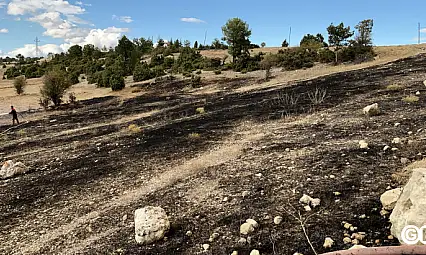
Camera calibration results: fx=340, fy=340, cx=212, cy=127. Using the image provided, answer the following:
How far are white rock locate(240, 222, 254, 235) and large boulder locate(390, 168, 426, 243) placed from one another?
2023 mm

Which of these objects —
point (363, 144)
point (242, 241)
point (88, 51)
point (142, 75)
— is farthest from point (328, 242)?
point (88, 51)

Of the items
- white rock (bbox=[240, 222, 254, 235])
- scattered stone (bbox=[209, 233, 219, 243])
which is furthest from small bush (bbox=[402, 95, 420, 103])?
scattered stone (bbox=[209, 233, 219, 243])

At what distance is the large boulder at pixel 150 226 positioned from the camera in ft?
18.5

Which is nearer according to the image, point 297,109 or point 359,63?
point 297,109

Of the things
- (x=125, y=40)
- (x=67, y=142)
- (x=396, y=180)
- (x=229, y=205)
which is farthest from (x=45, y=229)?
(x=125, y=40)

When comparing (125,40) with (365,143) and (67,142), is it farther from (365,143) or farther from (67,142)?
(365,143)

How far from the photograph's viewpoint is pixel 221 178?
796cm

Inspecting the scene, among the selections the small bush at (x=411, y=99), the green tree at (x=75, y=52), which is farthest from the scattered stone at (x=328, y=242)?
the green tree at (x=75, y=52)

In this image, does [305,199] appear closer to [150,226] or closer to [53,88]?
[150,226]

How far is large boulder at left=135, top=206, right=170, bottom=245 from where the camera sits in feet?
18.5

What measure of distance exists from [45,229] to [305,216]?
5.00m

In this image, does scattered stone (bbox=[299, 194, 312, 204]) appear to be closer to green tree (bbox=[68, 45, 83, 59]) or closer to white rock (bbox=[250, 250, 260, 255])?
white rock (bbox=[250, 250, 260, 255])

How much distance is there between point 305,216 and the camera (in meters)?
5.57

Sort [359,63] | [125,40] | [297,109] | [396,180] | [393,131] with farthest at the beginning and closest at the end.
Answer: [125,40], [359,63], [297,109], [393,131], [396,180]
